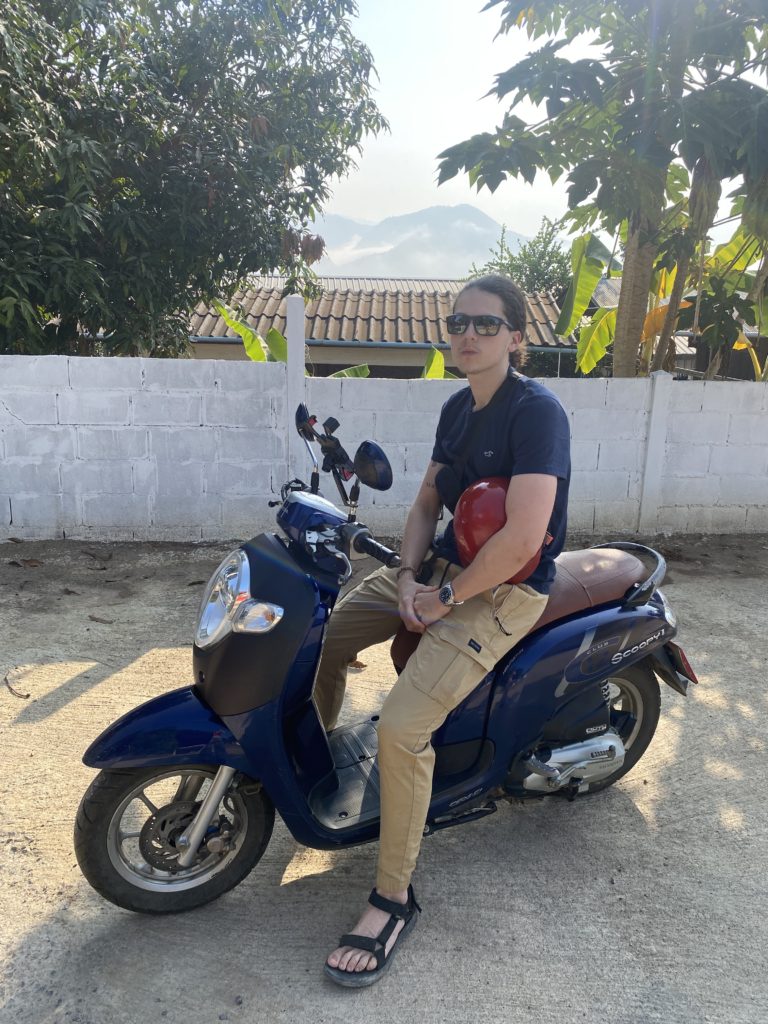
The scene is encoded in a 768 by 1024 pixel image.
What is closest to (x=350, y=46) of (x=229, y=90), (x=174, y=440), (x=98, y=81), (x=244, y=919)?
(x=229, y=90)

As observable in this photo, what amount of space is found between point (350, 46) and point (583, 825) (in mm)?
7480

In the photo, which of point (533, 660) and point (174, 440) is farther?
point (174, 440)

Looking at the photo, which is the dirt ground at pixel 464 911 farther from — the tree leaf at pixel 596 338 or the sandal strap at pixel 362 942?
the tree leaf at pixel 596 338

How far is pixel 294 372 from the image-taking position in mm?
5105

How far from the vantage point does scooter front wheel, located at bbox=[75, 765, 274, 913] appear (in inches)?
77.8

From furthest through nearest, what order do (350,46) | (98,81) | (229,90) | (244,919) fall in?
(350,46) → (229,90) → (98,81) → (244,919)

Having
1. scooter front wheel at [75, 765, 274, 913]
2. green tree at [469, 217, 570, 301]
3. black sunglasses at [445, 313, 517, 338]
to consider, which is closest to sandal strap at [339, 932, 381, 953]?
scooter front wheel at [75, 765, 274, 913]

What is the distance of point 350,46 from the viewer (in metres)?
7.48

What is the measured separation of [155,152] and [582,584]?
226 inches

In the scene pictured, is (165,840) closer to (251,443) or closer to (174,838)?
(174,838)

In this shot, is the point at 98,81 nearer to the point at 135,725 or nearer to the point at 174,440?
the point at 174,440

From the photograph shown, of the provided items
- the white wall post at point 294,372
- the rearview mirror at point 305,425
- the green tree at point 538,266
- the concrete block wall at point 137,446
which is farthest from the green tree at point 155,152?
the green tree at point 538,266

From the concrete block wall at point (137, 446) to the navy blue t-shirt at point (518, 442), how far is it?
2.95 meters

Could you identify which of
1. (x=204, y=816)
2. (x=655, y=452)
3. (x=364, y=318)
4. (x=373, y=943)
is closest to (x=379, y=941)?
(x=373, y=943)
